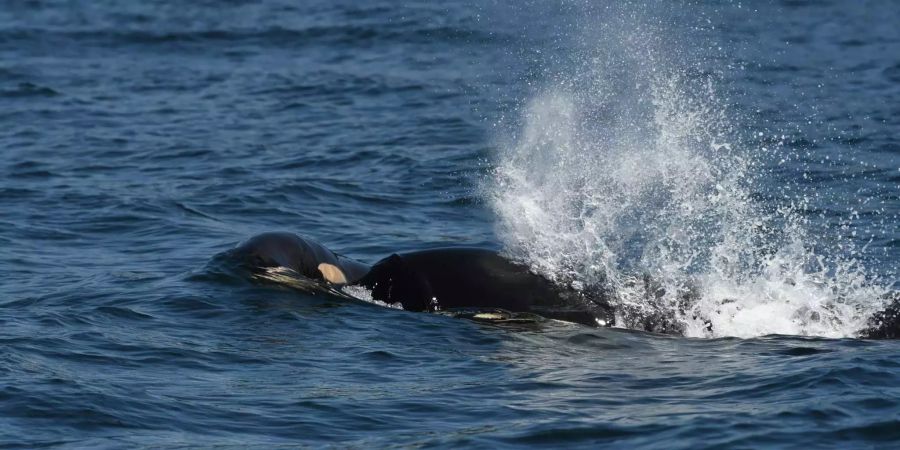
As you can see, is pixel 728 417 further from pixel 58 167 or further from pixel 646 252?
pixel 58 167

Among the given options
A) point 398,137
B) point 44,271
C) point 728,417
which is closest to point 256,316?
point 44,271

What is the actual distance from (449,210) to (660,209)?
2402 millimetres

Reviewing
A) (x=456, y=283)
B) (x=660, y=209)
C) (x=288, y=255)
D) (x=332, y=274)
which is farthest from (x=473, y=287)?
(x=660, y=209)

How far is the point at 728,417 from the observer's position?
848 centimetres

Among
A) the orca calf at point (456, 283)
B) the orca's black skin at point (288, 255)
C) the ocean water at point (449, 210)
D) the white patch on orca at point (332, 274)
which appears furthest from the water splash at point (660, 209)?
the orca's black skin at point (288, 255)

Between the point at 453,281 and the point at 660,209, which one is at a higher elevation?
the point at 660,209

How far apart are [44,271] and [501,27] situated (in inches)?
617

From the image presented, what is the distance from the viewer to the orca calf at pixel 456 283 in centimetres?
1095

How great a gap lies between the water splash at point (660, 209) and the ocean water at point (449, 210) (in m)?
0.05

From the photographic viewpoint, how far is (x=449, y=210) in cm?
1633

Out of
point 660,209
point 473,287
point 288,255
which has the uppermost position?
point 660,209

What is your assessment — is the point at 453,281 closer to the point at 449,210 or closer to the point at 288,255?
the point at 288,255

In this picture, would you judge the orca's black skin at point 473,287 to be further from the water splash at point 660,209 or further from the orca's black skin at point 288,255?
the orca's black skin at point 288,255

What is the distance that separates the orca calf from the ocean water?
189mm
